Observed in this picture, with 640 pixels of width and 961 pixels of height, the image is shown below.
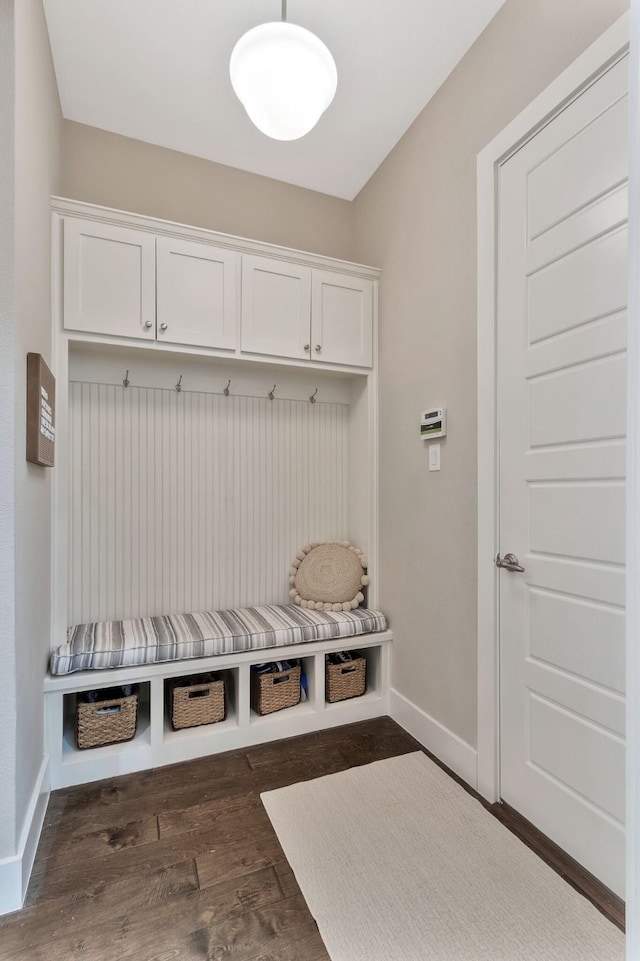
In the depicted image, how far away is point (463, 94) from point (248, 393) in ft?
5.49

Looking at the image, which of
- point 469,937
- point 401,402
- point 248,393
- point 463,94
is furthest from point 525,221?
point 469,937

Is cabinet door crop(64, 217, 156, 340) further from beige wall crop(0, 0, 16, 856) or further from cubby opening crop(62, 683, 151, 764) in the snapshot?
cubby opening crop(62, 683, 151, 764)

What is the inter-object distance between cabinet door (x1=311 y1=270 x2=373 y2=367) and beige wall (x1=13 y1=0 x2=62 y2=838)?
1270 millimetres

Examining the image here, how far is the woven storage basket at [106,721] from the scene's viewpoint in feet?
6.39

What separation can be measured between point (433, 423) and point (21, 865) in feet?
6.90

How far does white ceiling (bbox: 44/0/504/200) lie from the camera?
5.80ft

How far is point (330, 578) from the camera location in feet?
8.48

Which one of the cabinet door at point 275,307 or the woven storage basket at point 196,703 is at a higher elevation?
the cabinet door at point 275,307

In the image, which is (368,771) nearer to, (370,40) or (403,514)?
(403,514)

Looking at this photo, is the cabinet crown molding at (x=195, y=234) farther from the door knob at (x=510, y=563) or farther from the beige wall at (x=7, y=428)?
the door knob at (x=510, y=563)

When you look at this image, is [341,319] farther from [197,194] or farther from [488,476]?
[488,476]

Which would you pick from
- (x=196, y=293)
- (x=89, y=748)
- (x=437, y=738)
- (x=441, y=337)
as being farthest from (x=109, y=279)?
(x=437, y=738)

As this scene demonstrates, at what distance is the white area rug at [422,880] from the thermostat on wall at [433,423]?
1.47m

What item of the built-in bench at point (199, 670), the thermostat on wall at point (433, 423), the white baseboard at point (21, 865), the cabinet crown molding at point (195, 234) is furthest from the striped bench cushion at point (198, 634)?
the cabinet crown molding at point (195, 234)
